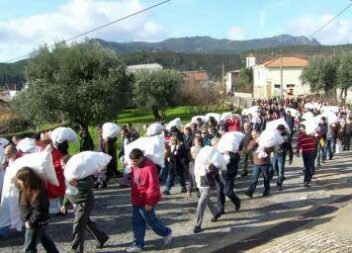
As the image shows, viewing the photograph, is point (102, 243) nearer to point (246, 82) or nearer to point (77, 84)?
point (77, 84)

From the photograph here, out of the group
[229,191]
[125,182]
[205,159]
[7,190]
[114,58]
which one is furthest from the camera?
[114,58]

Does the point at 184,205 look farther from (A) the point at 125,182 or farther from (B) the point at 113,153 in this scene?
(B) the point at 113,153

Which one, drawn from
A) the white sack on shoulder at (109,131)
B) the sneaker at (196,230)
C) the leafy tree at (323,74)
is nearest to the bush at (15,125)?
the white sack on shoulder at (109,131)

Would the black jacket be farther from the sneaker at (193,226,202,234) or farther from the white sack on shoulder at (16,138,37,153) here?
the white sack on shoulder at (16,138,37,153)

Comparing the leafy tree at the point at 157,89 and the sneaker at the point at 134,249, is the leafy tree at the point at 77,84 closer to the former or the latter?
the sneaker at the point at 134,249

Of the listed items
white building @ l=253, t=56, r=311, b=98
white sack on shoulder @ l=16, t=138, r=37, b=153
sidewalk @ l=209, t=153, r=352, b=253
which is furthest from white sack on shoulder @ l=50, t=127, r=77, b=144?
white building @ l=253, t=56, r=311, b=98

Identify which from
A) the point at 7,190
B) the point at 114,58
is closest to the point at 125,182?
the point at 7,190

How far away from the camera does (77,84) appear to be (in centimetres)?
2284

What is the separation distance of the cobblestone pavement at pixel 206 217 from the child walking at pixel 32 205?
1.46 meters

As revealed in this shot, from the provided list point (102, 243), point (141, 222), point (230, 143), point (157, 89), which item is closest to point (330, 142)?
point (230, 143)

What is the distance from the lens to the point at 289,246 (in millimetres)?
8641

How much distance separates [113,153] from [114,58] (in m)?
9.49

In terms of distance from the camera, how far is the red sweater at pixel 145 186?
8273 millimetres

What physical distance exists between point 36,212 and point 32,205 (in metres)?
0.11
